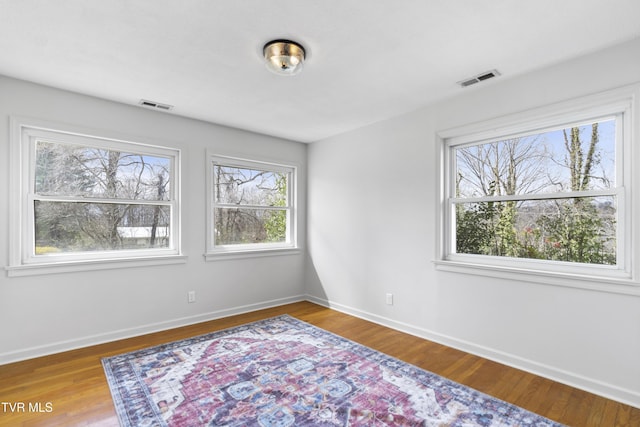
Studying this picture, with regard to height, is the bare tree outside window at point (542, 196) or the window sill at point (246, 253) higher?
the bare tree outside window at point (542, 196)

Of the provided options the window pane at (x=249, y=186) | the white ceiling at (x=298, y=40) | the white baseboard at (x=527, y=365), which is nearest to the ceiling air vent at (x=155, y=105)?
the white ceiling at (x=298, y=40)

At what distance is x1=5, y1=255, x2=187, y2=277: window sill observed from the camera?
9.13ft

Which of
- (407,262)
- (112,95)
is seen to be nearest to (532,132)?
(407,262)

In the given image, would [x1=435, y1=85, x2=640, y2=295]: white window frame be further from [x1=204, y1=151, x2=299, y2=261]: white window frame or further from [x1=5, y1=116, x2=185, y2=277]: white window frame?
[x1=5, y1=116, x2=185, y2=277]: white window frame

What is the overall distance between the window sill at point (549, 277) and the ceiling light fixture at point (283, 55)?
2.29m

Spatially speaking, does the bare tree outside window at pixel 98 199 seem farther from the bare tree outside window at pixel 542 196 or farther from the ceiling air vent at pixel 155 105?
the bare tree outside window at pixel 542 196

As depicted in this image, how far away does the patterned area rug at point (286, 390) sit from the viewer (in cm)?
199

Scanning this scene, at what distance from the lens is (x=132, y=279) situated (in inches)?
132

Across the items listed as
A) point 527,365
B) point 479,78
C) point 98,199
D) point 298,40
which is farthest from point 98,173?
point 527,365

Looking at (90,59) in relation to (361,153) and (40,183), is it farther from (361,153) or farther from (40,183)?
(361,153)

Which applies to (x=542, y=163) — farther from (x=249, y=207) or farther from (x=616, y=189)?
(x=249, y=207)

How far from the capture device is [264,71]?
103 inches

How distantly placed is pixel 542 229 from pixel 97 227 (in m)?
4.21

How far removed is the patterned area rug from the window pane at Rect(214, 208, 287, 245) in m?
1.46
